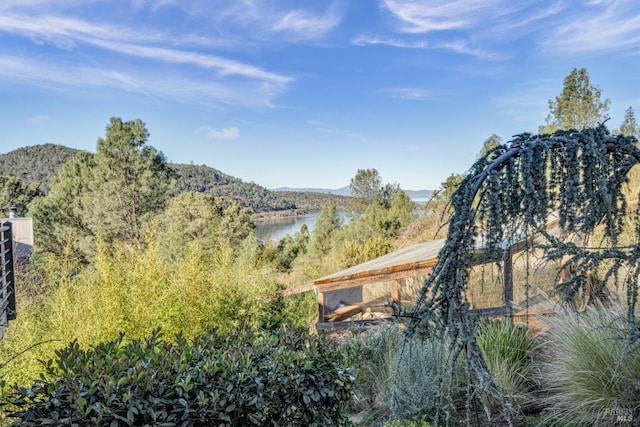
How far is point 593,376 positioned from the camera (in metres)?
2.41

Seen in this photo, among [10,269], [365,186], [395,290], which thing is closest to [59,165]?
[365,186]

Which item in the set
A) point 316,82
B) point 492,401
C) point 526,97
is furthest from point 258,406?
point 316,82

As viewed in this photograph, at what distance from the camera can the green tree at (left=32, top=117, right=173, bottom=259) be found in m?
15.2

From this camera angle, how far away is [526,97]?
902 centimetres

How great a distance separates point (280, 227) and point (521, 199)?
20495mm

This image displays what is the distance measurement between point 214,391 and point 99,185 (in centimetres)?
1618

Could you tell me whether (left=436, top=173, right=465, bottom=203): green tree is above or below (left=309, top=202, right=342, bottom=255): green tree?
above

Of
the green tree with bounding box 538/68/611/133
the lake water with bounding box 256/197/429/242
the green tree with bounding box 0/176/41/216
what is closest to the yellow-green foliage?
the green tree with bounding box 538/68/611/133

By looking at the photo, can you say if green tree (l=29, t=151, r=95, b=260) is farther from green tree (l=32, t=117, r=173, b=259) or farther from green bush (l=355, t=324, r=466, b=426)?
green bush (l=355, t=324, r=466, b=426)

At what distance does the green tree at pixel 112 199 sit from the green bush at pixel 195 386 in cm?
1406

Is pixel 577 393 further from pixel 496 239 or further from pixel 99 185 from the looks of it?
pixel 99 185

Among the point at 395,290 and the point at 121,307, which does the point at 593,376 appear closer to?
the point at 395,290

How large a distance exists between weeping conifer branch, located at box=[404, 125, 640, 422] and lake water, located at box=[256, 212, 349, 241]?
1393 cm

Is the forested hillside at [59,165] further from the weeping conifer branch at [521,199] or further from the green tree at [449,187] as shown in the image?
the weeping conifer branch at [521,199]
